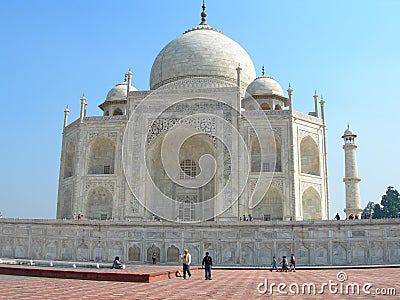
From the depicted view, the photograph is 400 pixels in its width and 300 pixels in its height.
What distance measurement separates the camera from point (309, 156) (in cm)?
2397

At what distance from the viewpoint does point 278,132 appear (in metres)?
22.1

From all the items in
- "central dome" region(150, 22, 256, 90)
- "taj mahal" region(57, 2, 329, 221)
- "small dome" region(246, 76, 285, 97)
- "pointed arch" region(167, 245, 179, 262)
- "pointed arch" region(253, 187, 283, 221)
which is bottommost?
"pointed arch" region(167, 245, 179, 262)

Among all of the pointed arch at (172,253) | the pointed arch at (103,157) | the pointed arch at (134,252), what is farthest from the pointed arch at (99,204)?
the pointed arch at (172,253)

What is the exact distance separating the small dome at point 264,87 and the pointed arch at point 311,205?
6.05 metres

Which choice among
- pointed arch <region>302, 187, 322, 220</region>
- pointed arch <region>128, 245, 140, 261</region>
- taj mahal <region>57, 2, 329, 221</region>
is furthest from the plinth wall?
pointed arch <region>302, 187, 322, 220</region>

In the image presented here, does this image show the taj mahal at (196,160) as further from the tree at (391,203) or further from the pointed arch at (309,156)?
the tree at (391,203)

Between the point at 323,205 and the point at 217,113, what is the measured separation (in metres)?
7.24

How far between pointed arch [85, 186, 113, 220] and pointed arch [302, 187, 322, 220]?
32.6 feet

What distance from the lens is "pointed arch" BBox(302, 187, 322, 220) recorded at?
897 inches

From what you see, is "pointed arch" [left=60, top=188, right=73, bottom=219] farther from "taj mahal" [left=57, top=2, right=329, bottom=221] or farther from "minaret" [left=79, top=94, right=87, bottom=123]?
"minaret" [left=79, top=94, right=87, bottom=123]

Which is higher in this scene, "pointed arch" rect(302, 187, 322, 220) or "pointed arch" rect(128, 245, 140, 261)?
"pointed arch" rect(302, 187, 322, 220)

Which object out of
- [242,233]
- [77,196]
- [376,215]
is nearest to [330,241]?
[242,233]

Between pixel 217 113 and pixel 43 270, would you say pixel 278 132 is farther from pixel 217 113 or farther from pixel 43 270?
pixel 43 270

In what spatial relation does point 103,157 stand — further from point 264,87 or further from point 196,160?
point 264,87
